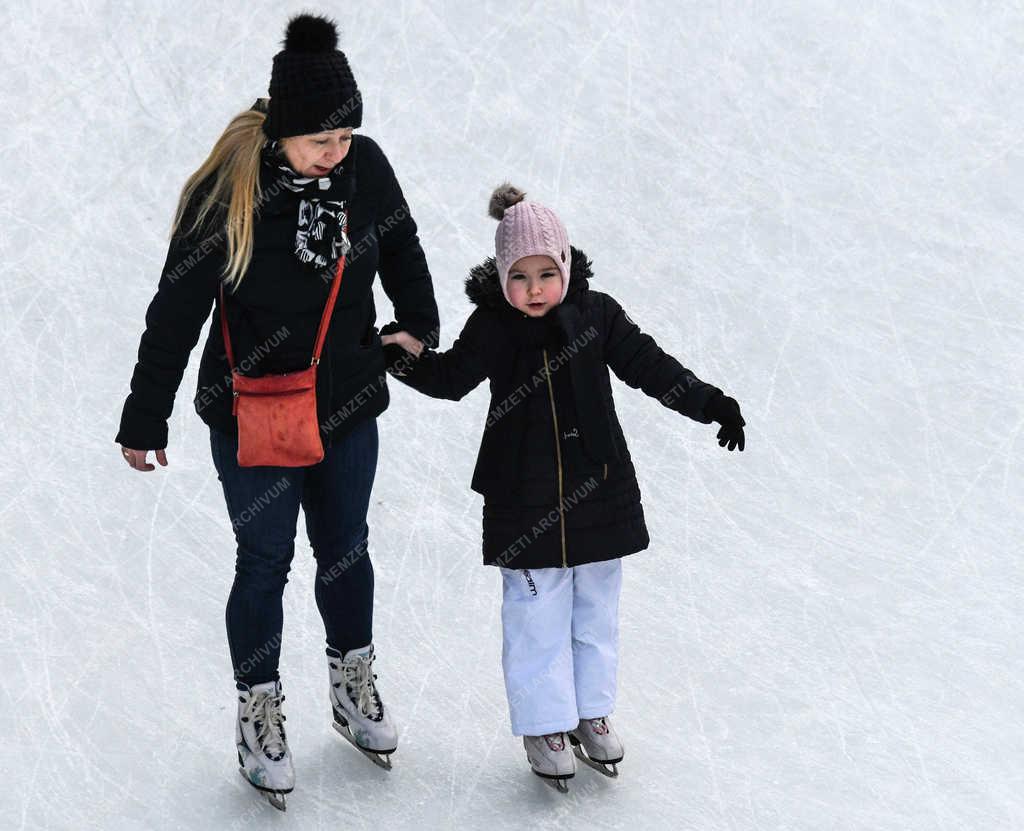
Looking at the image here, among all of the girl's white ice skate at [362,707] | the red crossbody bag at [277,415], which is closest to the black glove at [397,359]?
the red crossbody bag at [277,415]

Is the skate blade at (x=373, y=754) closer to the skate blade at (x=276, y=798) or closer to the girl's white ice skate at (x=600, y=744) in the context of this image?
the skate blade at (x=276, y=798)

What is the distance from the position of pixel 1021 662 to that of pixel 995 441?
122 cm

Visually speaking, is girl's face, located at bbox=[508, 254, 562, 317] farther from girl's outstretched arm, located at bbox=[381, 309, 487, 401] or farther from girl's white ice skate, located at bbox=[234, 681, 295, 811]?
girl's white ice skate, located at bbox=[234, 681, 295, 811]

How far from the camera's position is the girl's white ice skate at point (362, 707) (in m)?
3.91

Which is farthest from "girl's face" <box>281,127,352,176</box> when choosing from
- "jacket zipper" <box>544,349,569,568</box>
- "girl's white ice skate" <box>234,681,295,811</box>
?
"girl's white ice skate" <box>234,681,295,811</box>

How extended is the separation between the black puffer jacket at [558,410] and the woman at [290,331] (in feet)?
0.59

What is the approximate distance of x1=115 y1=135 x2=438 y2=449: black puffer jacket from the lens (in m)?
3.40

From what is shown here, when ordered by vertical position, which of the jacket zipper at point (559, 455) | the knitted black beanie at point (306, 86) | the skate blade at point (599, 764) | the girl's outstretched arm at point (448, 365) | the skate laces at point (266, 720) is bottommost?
the skate blade at point (599, 764)

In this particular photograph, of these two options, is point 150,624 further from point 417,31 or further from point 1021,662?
point 417,31

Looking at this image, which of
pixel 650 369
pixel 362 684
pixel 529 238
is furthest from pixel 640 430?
pixel 529 238

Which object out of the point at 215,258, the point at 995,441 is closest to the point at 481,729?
the point at 215,258

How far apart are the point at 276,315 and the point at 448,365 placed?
50 centimetres

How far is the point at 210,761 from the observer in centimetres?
395

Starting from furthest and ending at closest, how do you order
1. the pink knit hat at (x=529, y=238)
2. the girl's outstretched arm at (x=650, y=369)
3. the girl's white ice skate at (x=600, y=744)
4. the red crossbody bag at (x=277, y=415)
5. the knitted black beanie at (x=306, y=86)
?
the girl's white ice skate at (x=600, y=744) → the girl's outstretched arm at (x=650, y=369) → the pink knit hat at (x=529, y=238) → the red crossbody bag at (x=277, y=415) → the knitted black beanie at (x=306, y=86)
